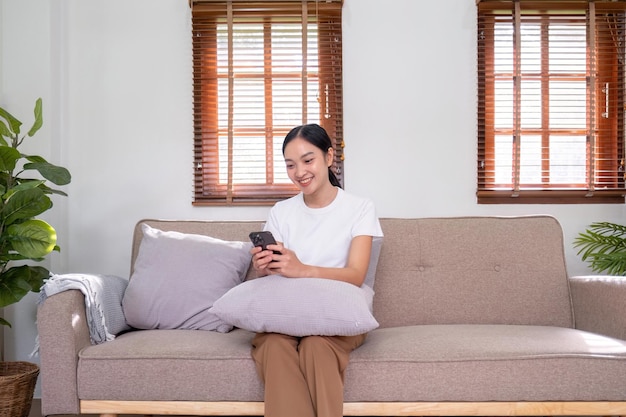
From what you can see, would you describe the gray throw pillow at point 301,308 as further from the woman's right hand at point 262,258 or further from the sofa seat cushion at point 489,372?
the sofa seat cushion at point 489,372

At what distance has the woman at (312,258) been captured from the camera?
197cm

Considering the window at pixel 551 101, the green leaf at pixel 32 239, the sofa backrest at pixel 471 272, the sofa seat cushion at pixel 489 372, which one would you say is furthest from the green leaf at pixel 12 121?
the window at pixel 551 101

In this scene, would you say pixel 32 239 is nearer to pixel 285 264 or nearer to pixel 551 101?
pixel 285 264

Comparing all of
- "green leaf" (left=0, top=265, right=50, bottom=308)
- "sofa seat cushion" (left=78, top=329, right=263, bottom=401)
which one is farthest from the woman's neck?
"green leaf" (left=0, top=265, right=50, bottom=308)

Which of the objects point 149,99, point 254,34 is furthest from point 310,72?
point 149,99

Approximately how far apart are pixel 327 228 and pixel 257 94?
1.32 meters

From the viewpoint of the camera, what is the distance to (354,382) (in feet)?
6.93

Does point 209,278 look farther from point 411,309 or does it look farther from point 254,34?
point 254,34

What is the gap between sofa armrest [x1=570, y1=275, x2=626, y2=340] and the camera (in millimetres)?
2369

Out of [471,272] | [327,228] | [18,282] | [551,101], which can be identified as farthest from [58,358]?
[551,101]

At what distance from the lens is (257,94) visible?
11.5ft

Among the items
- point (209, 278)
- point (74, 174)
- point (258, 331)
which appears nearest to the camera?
point (258, 331)

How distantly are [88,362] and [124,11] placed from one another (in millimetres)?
2075

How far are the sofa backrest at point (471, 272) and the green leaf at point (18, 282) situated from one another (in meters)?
0.43
